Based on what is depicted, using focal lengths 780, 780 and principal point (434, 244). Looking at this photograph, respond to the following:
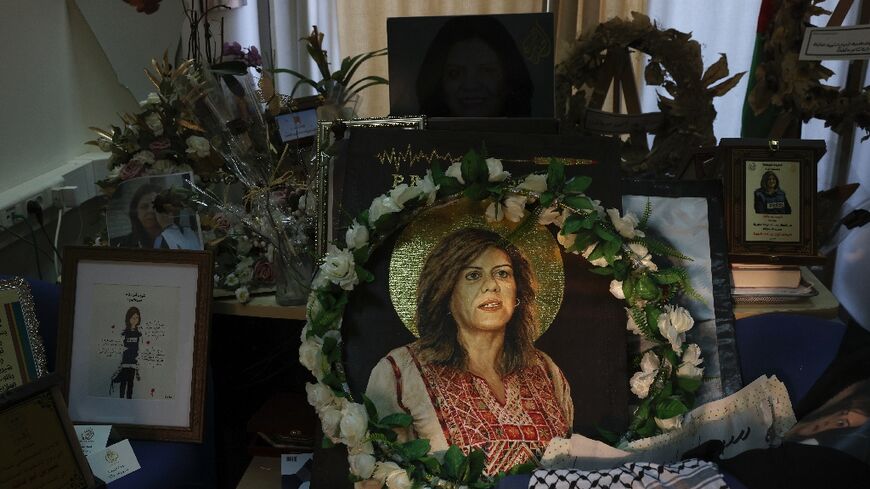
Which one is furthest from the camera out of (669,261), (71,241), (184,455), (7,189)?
(71,241)

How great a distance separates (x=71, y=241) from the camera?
2537 millimetres

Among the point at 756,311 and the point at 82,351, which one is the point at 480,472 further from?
the point at 82,351

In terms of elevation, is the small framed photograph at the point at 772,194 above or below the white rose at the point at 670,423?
above

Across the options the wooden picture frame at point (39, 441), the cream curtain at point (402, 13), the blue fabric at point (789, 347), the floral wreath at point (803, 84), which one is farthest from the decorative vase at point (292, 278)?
the cream curtain at point (402, 13)

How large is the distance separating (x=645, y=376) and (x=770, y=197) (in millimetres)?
540

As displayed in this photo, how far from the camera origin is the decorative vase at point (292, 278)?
1.69 metres

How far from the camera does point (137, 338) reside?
1.67 m

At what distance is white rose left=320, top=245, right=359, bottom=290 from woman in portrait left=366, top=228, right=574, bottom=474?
0.41ft

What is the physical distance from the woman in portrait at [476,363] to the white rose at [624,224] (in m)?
0.17

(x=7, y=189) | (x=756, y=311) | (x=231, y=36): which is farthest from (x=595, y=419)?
(x=231, y=36)

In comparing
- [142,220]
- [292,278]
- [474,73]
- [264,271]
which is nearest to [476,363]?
[292,278]

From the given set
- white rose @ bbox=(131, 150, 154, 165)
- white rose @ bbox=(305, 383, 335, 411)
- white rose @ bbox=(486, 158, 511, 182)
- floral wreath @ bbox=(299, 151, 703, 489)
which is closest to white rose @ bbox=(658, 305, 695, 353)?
floral wreath @ bbox=(299, 151, 703, 489)

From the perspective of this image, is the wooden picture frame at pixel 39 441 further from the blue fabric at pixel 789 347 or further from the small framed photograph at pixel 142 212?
the blue fabric at pixel 789 347

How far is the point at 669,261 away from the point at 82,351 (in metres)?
1.23
